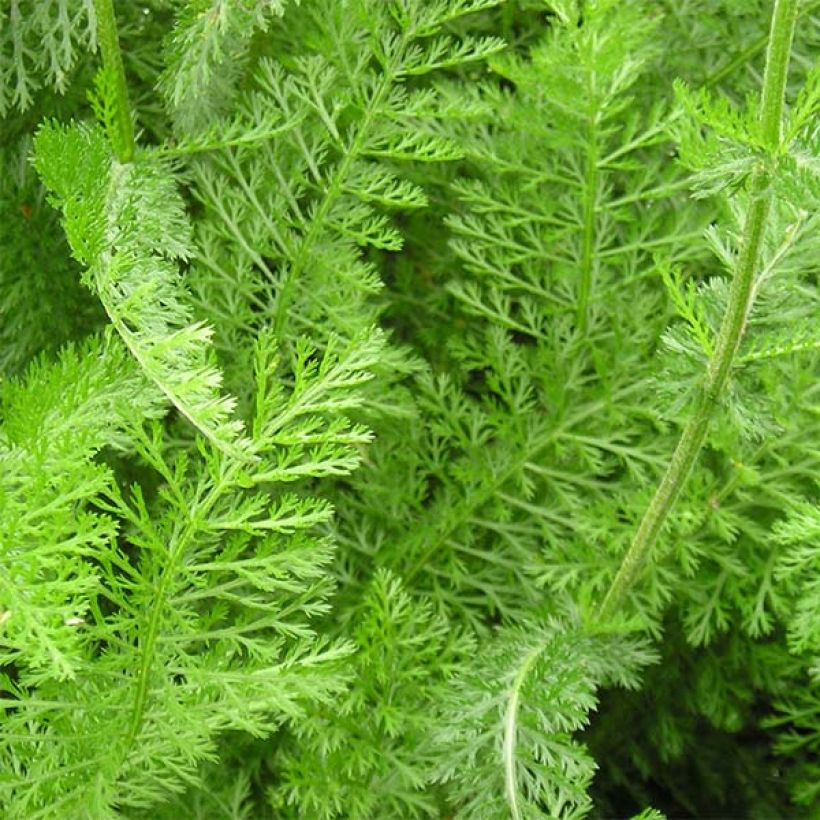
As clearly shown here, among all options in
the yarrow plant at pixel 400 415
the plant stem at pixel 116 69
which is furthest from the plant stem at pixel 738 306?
the plant stem at pixel 116 69

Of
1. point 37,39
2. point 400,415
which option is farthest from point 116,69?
point 400,415

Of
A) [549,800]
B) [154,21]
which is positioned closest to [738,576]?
[549,800]

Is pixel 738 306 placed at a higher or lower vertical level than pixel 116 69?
lower

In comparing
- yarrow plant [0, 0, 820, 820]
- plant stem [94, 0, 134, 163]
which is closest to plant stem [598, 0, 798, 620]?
yarrow plant [0, 0, 820, 820]

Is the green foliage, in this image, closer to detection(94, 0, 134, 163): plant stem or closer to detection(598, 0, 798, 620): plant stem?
detection(94, 0, 134, 163): plant stem

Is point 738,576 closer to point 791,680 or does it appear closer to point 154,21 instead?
point 791,680

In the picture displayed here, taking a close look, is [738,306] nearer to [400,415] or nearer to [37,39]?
[400,415]

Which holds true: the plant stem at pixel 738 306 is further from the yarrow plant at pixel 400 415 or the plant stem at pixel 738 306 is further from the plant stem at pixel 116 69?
the plant stem at pixel 116 69
